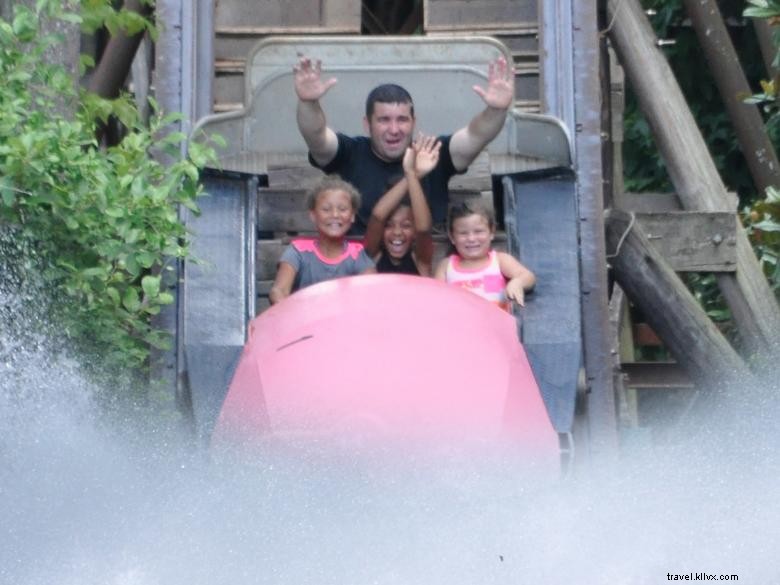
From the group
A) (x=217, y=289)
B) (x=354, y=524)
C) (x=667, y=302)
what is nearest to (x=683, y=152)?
(x=667, y=302)

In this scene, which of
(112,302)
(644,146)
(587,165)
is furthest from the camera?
(644,146)

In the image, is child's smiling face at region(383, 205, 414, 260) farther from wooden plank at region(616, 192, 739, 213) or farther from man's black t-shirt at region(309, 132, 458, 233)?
wooden plank at region(616, 192, 739, 213)

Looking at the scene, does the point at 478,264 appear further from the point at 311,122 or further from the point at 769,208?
the point at 769,208

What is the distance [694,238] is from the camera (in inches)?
A: 278

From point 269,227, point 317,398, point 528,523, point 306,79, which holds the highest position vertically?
point 306,79

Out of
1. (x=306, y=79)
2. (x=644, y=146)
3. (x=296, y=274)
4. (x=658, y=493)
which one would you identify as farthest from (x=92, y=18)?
(x=644, y=146)

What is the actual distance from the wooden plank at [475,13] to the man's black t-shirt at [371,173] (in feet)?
5.50

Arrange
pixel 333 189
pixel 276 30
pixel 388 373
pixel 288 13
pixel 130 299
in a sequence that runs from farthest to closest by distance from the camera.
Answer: pixel 288 13 → pixel 276 30 → pixel 333 189 → pixel 130 299 → pixel 388 373

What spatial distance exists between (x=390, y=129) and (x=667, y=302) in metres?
1.73

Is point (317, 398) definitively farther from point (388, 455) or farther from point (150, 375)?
point (150, 375)

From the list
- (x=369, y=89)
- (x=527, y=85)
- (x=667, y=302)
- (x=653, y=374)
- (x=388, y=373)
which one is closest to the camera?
(x=388, y=373)

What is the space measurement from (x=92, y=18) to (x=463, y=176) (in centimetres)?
153

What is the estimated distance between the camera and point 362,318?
4.44 metres

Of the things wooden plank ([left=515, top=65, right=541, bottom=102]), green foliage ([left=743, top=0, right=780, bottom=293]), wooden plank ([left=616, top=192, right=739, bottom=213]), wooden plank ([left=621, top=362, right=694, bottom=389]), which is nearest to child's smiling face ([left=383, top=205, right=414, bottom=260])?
green foliage ([left=743, top=0, right=780, bottom=293])
